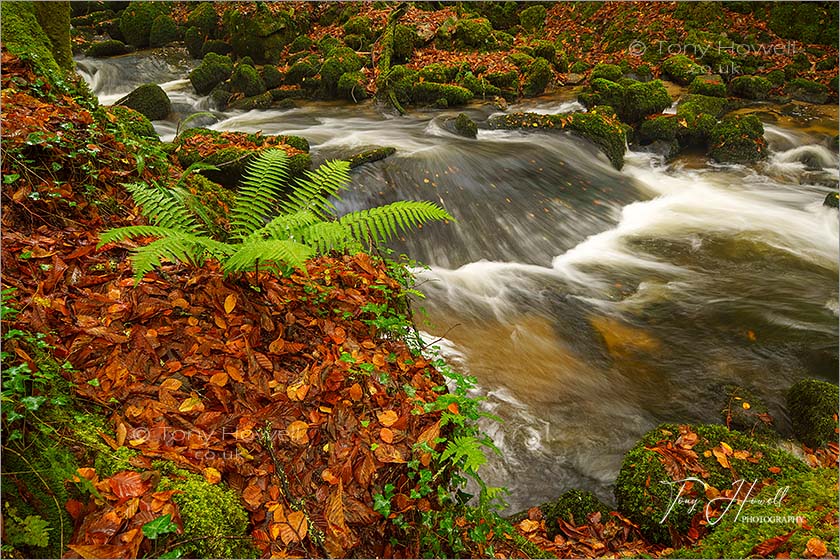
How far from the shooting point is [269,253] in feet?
7.97

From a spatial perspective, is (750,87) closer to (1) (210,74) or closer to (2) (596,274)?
(2) (596,274)

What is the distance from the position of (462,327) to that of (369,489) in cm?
399

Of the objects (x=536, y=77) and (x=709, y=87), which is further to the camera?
(x=536, y=77)

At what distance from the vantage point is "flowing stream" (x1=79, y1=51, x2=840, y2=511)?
5090 millimetres

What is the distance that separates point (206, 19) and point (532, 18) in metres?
12.5

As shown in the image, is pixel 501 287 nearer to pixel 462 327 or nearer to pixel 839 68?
pixel 462 327

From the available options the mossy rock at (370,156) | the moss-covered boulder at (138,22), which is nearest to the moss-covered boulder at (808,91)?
the mossy rock at (370,156)

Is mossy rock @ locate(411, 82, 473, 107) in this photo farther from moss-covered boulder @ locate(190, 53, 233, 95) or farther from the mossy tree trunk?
the mossy tree trunk

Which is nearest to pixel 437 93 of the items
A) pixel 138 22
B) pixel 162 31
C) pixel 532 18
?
pixel 532 18

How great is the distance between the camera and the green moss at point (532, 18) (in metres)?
18.8

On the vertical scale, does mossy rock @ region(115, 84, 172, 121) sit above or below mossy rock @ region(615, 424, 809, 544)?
above

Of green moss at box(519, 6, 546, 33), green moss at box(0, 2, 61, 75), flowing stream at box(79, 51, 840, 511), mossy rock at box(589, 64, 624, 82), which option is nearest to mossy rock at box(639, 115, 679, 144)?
flowing stream at box(79, 51, 840, 511)

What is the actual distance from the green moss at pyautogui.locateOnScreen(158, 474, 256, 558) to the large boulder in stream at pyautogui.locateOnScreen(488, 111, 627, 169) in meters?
10.6

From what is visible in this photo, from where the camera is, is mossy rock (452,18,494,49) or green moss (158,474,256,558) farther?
mossy rock (452,18,494,49)
